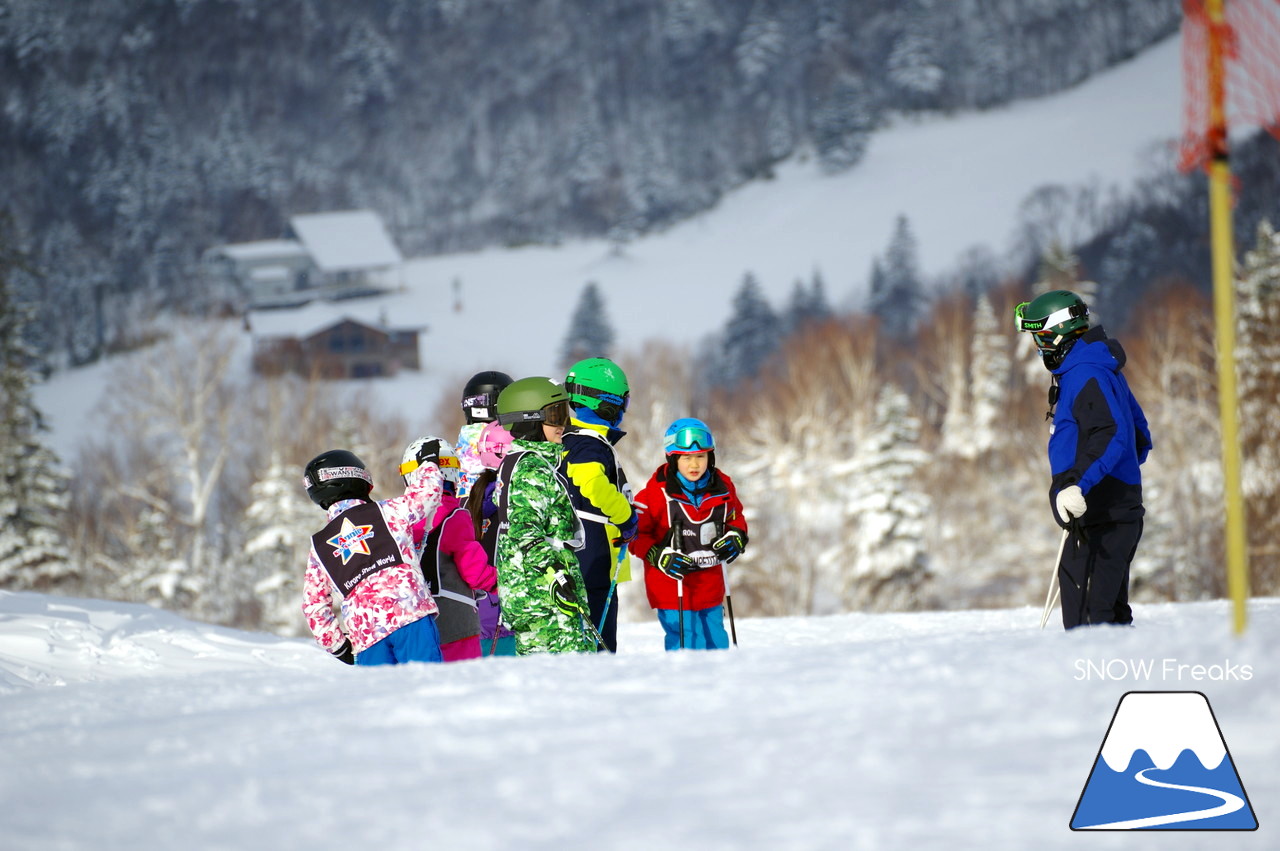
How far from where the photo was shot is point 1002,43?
4528 inches

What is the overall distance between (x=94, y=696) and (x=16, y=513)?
31455 mm

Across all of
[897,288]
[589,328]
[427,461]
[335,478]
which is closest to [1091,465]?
[427,461]

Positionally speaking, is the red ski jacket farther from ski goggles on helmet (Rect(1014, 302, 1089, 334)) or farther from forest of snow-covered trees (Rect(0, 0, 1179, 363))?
forest of snow-covered trees (Rect(0, 0, 1179, 363))

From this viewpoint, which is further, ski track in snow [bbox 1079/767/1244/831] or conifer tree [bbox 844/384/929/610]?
conifer tree [bbox 844/384/929/610]

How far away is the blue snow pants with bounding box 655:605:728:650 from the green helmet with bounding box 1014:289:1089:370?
2242mm

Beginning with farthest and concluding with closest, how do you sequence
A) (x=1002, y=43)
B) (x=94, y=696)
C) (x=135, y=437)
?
(x=1002, y=43) < (x=135, y=437) < (x=94, y=696)

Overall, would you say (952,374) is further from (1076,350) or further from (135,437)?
(1076,350)

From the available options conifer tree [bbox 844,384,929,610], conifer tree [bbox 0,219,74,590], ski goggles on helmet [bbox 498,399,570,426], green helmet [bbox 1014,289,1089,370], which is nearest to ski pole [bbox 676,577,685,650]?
ski goggles on helmet [bbox 498,399,570,426]

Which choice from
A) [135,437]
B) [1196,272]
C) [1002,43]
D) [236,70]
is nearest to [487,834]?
[135,437]

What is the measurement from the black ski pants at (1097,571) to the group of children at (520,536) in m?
1.67

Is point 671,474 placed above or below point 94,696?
above

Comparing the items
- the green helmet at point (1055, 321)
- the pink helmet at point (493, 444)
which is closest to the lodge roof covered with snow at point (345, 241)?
the pink helmet at point (493, 444)

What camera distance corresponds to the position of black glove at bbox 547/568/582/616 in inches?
193

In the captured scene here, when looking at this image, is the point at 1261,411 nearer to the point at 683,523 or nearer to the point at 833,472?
the point at 833,472
